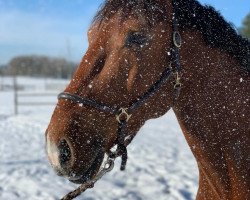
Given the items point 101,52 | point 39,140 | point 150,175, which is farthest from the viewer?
point 39,140

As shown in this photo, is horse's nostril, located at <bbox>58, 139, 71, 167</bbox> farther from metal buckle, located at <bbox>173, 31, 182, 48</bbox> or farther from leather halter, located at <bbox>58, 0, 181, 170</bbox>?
metal buckle, located at <bbox>173, 31, 182, 48</bbox>

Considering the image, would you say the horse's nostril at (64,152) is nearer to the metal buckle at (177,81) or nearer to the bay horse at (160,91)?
the bay horse at (160,91)

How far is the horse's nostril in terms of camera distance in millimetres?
1782

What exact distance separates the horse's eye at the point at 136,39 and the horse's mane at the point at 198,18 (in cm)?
10

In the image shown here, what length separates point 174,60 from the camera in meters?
2.07

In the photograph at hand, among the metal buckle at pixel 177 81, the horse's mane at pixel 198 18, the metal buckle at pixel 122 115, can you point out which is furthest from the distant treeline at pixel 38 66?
the metal buckle at pixel 122 115

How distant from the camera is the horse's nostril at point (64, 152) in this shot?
5.85 ft

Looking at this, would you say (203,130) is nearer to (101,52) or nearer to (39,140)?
(101,52)

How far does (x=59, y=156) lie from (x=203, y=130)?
83cm

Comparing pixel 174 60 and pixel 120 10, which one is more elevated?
pixel 120 10

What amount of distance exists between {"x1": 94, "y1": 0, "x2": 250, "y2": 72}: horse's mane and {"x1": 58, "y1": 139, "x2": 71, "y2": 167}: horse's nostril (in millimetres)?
697

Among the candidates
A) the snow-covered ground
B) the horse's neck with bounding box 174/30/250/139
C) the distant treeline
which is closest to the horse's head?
the horse's neck with bounding box 174/30/250/139

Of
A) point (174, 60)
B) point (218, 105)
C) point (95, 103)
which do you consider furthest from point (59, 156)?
point (218, 105)

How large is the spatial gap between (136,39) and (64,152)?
665mm
